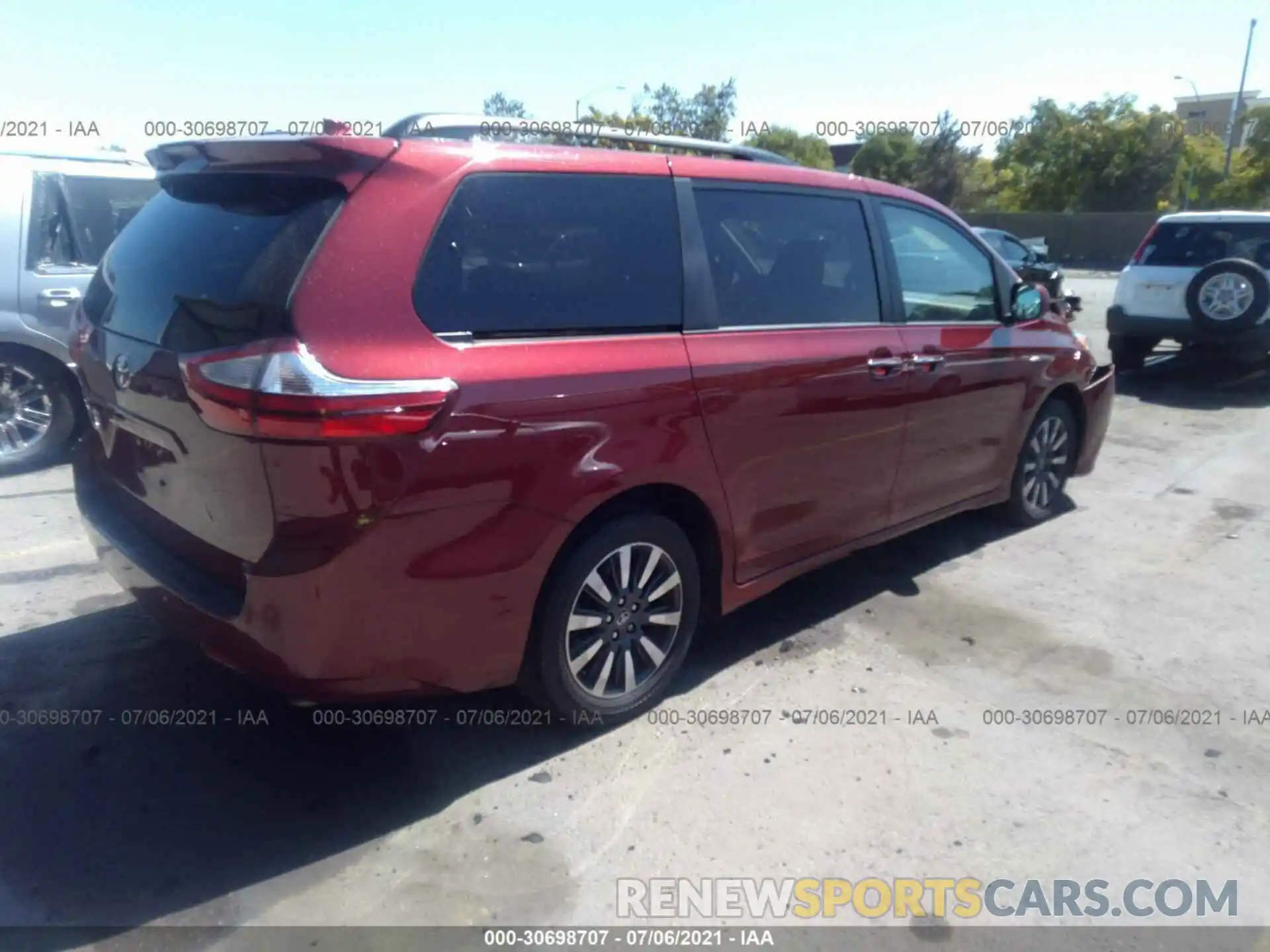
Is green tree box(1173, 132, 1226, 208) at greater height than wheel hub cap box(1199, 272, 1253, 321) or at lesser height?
greater

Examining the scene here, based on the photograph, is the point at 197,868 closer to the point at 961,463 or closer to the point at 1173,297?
the point at 961,463

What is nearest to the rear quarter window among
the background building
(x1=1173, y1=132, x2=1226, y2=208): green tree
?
(x1=1173, y1=132, x2=1226, y2=208): green tree

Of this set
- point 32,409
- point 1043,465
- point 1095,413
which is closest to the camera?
point 1043,465

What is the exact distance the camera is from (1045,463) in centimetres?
589

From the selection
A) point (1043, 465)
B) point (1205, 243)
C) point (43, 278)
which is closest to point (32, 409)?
point (43, 278)

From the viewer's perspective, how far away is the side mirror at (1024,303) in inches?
207

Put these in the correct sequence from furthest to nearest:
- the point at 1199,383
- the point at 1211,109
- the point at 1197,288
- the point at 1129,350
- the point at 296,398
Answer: the point at 1211,109, the point at 1129,350, the point at 1199,383, the point at 1197,288, the point at 296,398

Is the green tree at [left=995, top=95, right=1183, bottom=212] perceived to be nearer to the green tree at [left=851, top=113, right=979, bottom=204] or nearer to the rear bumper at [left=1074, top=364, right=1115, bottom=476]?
the green tree at [left=851, top=113, right=979, bottom=204]

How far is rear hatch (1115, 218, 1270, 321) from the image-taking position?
1027 centimetres

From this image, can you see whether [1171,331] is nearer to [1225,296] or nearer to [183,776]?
[1225,296]

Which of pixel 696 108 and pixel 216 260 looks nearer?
pixel 216 260

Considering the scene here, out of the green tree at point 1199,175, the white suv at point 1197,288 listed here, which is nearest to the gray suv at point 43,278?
the white suv at point 1197,288

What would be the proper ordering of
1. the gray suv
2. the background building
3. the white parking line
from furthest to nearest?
the background building, the gray suv, the white parking line

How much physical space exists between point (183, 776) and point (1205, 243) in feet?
35.0
